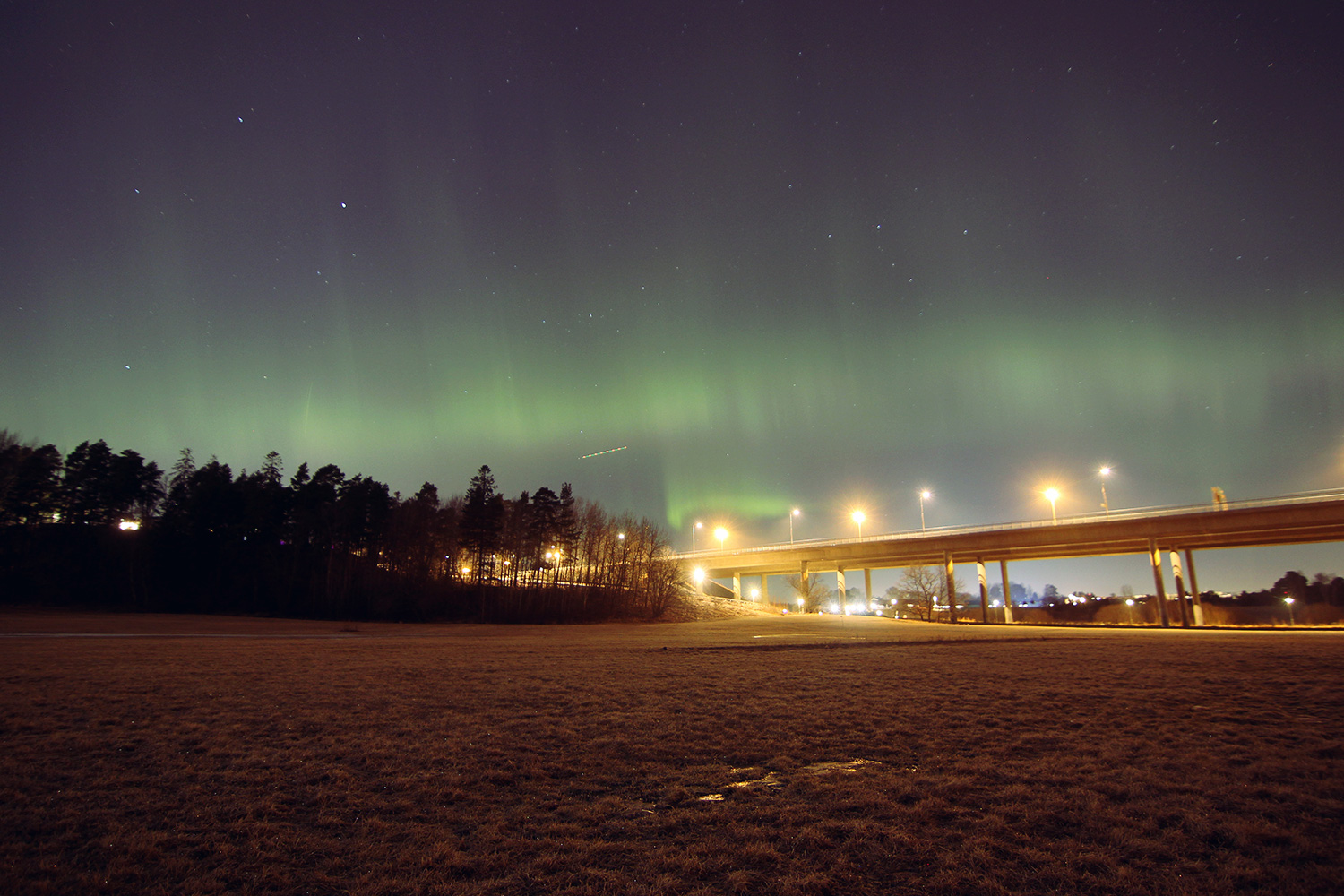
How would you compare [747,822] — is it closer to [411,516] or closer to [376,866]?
[376,866]

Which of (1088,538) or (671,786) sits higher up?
(1088,538)

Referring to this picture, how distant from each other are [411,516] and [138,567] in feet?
109

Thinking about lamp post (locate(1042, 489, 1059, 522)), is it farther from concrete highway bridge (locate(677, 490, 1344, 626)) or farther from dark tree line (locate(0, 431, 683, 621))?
dark tree line (locate(0, 431, 683, 621))

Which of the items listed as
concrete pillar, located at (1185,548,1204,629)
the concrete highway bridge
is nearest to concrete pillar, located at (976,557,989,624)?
the concrete highway bridge

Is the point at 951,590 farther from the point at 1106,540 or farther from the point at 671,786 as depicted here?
the point at 671,786

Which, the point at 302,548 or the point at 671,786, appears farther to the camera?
the point at 302,548

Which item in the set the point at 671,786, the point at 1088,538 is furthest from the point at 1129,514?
the point at 671,786

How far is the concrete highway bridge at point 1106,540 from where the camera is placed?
63.4 m

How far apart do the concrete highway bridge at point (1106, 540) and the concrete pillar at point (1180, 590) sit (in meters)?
0.12

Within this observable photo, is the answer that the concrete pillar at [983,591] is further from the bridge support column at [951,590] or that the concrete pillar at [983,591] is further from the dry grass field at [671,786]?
the dry grass field at [671,786]

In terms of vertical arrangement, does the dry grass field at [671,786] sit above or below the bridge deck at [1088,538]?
below

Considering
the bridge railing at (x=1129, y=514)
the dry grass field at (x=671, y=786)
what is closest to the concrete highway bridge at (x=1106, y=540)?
the bridge railing at (x=1129, y=514)

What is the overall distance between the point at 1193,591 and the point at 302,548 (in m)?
120

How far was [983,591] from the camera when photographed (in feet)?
289
